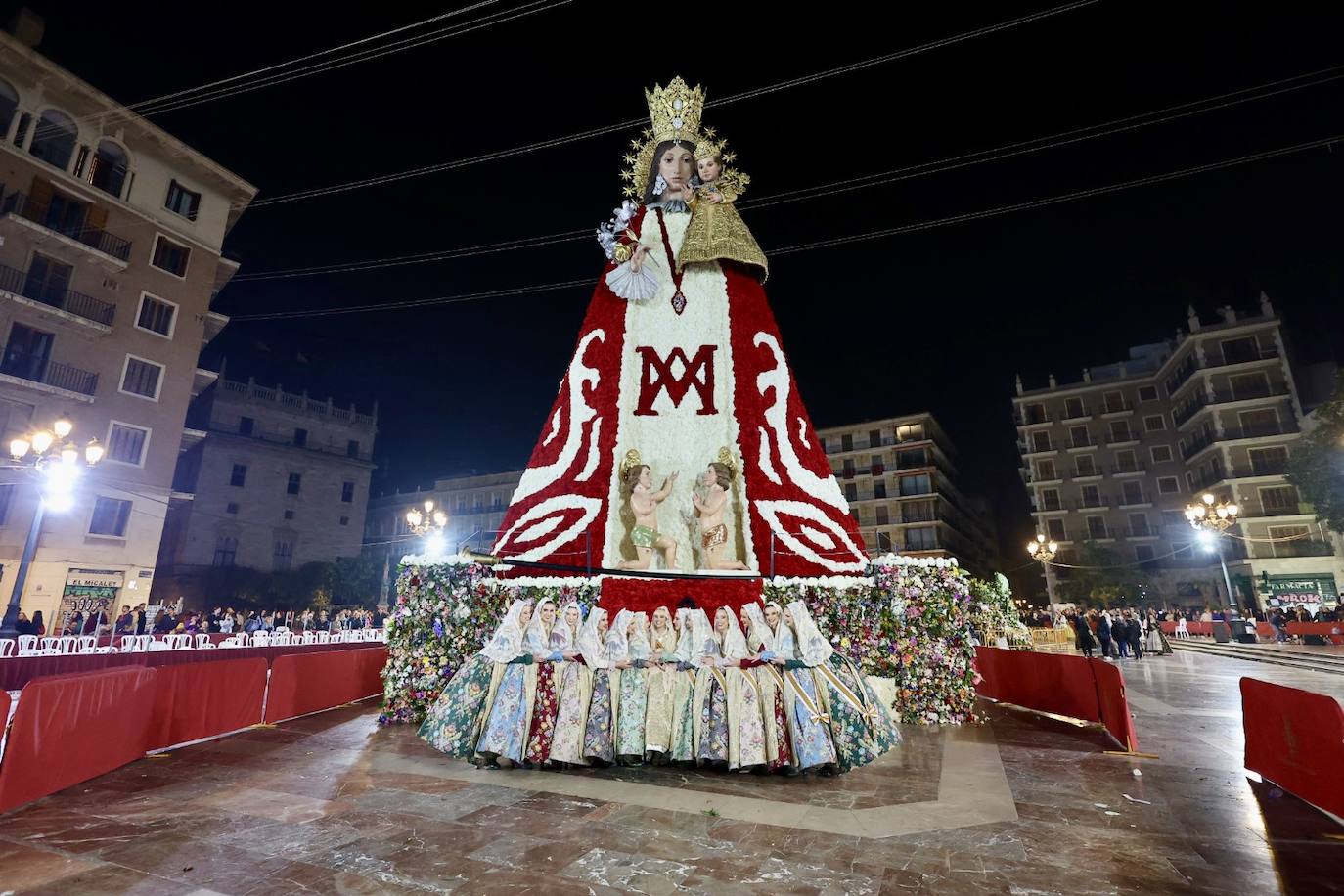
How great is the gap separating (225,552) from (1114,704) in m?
40.9

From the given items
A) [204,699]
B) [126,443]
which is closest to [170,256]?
[126,443]

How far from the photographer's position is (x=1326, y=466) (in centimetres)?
2530

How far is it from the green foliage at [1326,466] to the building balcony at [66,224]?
4735 centimetres

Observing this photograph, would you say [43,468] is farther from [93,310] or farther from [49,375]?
[93,310]

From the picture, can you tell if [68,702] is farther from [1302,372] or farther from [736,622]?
[1302,372]

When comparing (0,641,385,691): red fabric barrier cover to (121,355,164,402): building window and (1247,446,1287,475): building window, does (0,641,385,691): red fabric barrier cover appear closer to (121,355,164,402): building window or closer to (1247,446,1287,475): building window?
(121,355,164,402): building window

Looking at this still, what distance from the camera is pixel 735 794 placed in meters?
5.54

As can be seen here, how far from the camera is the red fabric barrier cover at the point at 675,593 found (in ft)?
22.8

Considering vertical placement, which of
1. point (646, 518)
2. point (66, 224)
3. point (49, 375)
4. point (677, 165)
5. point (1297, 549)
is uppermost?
point (66, 224)

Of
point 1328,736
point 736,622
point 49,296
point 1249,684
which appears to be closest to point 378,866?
point 736,622

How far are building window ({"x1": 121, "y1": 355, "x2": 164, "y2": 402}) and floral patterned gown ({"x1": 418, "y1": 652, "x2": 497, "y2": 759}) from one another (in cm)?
2517

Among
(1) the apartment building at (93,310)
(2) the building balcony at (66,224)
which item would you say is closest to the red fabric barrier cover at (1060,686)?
(1) the apartment building at (93,310)

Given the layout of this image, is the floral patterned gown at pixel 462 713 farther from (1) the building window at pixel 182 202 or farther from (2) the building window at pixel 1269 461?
(2) the building window at pixel 1269 461

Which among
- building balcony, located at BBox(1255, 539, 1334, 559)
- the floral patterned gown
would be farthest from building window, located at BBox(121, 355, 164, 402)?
building balcony, located at BBox(1255, 539, 1334, 559)
